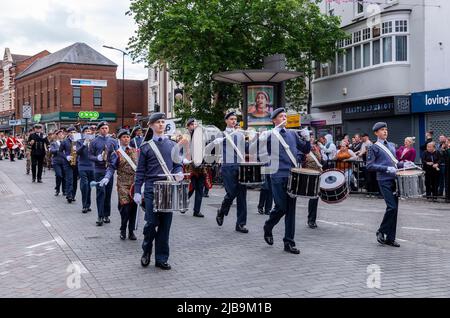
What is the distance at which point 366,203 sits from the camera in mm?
15930

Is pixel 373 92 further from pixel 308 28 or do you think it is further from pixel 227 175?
pixel 227 175

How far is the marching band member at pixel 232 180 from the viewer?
1039cm

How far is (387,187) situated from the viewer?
9094 millimetres

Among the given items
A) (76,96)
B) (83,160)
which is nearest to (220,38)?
(83,160)

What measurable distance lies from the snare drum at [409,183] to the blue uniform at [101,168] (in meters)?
5.59

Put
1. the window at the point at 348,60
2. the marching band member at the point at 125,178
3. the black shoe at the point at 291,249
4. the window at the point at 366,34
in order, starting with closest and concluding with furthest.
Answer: the black shoe at the point at 291,249, the marching band member at the point at 125,178, the window at the point at 366,34, the window at the point at 348,60

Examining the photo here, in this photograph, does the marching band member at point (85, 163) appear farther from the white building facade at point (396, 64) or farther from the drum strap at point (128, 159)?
the white building facade at point (396, 64)

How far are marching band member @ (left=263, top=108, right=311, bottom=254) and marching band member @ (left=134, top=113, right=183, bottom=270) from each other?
1.80m

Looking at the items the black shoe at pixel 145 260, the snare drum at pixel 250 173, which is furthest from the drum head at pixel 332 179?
the black shoe at pixel 145 260

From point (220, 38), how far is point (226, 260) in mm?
19062

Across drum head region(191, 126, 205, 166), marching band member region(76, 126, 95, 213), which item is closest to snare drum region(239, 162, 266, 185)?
drum head region(191, 126, 205, 166)

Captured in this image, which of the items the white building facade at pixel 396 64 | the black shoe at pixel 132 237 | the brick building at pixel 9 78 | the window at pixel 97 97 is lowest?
the black shoe at pixel 132 237

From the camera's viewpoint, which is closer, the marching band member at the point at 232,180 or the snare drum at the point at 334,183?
the snare drum at the point at 334,183

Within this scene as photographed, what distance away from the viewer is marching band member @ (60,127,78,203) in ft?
50.4
